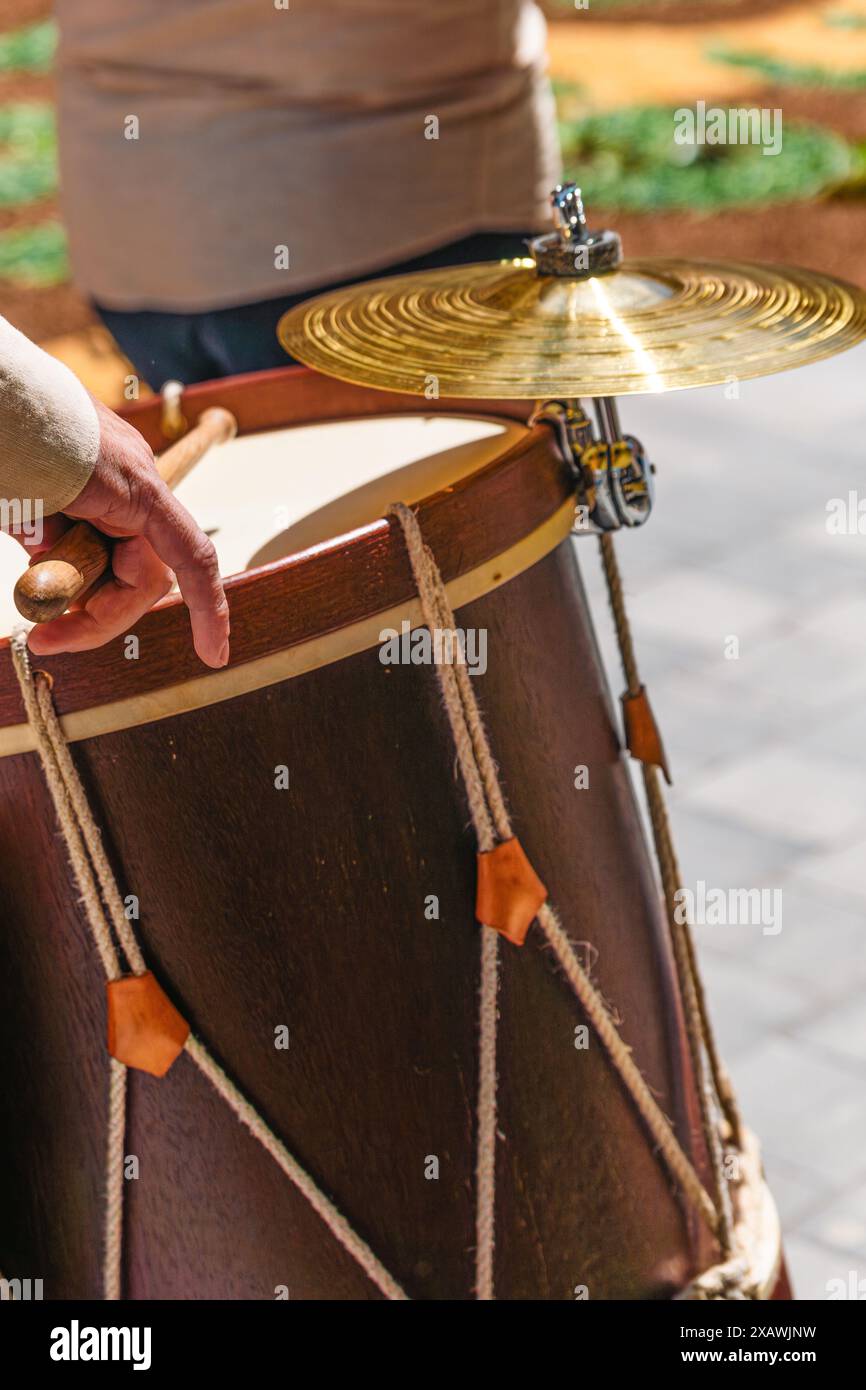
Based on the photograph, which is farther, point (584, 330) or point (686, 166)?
point (686, 166)

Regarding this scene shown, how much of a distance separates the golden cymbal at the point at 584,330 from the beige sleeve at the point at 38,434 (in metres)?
0.25

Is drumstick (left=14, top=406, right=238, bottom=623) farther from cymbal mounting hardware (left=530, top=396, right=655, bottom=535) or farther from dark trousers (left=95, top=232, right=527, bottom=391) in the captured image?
dark trousers (left=95, top=232, right=527, bottom=391)

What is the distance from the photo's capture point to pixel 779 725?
2650 millimetres

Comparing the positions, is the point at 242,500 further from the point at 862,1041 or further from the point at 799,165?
the point at 799,165

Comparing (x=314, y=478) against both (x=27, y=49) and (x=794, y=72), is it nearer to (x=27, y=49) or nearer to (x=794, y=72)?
(x=794, y=72)

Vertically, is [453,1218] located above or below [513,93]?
below

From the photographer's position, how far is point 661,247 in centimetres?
515

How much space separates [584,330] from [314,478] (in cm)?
25

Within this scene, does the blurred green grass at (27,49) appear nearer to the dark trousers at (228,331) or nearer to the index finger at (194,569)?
the dark trousers at (228,331)

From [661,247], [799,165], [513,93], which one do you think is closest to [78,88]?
[513,93]

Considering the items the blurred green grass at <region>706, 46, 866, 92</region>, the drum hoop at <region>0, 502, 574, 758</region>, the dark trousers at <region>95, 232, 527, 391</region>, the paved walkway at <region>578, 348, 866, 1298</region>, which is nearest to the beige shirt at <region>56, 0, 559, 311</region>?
the dark trousers at <region>95, 232, 527, 391</region>

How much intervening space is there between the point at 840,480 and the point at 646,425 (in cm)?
55

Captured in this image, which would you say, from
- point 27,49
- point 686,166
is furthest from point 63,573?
point 27,49

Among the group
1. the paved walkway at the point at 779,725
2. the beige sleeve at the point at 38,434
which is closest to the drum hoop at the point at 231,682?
the beige sleeve at the point at 38,434
